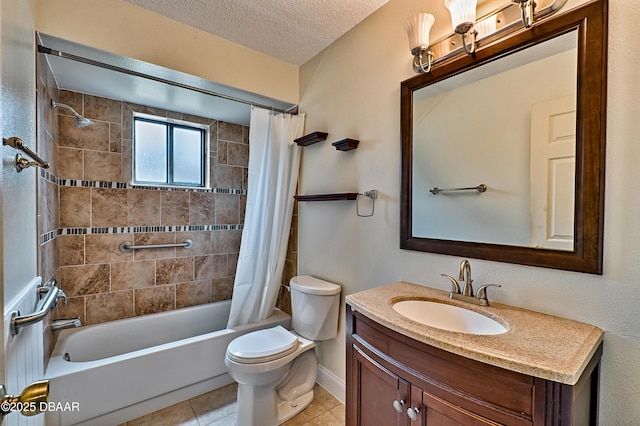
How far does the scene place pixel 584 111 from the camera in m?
0.97

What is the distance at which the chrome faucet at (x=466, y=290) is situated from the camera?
45.6 inches

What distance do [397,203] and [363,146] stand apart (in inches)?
18.4

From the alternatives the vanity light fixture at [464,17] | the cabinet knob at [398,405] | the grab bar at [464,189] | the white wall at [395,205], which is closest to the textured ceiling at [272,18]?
the white wall at [395,205]

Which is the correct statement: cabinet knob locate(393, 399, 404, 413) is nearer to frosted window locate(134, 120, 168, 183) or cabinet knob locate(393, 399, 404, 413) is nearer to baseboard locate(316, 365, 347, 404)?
baseboard locate(316, 365, 347, 404)

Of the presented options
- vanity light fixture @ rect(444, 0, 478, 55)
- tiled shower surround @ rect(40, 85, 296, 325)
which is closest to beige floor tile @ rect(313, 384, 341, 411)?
tiled shower surround @ rect(40, 85, 296, 325)

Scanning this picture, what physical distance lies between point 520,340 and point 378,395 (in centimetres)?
56

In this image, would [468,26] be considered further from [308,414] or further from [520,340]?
[308,414]

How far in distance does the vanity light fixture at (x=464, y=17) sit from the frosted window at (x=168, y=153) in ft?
7.63

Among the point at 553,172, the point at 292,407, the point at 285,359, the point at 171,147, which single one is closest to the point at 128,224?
the point at 171,147

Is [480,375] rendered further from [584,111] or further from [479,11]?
[479,11]

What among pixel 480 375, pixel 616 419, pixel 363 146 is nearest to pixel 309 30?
pixel 363 146

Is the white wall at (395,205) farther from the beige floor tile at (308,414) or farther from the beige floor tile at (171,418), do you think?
the beige floor tile at (171,418)

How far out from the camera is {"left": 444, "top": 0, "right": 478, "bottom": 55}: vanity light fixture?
3.76 ft

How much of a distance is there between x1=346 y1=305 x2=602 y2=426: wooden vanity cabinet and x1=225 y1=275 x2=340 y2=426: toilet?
57cm
